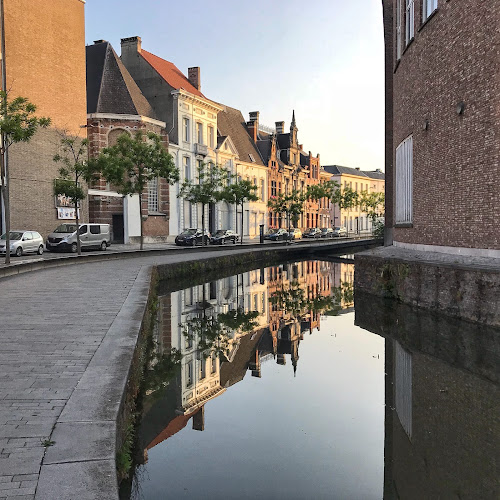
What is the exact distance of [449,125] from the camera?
580 inches

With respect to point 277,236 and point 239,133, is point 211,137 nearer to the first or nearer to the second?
point 239,133

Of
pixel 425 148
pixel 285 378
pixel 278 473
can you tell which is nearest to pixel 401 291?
pixel 425 148

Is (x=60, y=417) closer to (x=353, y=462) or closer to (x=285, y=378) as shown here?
(x=353, y=462)

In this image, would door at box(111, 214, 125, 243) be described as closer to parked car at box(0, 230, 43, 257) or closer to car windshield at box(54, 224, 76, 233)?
car windshield at box(54, 224, 76, 233)

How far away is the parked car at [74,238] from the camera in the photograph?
29.2 meters

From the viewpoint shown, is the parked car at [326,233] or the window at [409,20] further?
the parked car at [326,233]

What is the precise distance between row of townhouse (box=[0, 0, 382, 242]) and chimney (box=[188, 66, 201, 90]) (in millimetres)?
87

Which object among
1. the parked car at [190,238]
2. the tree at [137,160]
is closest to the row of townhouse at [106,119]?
the tree at [137,160]

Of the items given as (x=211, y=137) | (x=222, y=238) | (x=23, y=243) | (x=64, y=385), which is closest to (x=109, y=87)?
(x=211, y=137)

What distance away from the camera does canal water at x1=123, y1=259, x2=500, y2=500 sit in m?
4.66

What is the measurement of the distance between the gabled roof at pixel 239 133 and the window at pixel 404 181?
3569 centimetres

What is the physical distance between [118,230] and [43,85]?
1099 centimetres

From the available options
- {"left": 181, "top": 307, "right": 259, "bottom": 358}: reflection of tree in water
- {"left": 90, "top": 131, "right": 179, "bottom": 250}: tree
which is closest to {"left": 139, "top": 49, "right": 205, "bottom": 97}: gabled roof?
{"left": 90, "top": 131, "right": 179, "bottom": 250}: tree

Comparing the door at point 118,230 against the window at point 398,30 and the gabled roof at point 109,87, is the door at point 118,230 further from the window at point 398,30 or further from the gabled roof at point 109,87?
the window at point 398,30
